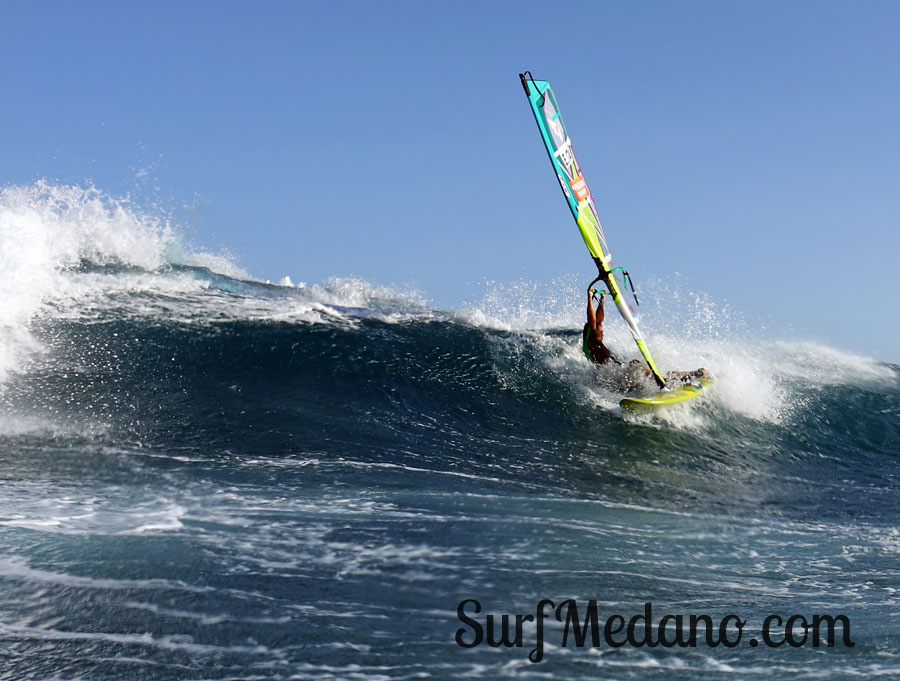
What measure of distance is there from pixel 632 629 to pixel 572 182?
21.4 ft

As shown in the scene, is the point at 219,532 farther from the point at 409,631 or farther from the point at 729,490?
the point at 729,490

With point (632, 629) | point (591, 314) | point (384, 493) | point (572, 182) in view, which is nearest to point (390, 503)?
point (384, 493)

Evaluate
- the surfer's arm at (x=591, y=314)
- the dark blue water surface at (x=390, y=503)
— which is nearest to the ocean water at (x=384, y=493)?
the dark blue water surface at (x=390, y=503)

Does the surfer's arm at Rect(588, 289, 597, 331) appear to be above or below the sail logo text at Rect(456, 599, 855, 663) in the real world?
above

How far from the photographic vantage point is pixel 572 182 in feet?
30.7

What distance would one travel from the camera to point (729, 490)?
7.43 metres

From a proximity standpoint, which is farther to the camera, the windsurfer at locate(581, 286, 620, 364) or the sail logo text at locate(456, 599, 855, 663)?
the windsurfer at locate(581, 286, 620, 364)

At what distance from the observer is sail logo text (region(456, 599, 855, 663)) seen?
3740 mm

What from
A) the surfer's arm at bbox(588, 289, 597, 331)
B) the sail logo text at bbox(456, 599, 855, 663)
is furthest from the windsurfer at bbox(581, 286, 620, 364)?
the sail logo text at bbox(456, 599, 855, 663)

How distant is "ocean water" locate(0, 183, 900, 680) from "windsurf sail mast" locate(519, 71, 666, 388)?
1.71 meters

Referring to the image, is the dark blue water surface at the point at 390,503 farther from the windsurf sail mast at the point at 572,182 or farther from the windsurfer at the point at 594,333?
the windsurf sail mast at the point at 572,182

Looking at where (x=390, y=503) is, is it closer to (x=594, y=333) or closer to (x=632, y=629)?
(x=632, y=629)

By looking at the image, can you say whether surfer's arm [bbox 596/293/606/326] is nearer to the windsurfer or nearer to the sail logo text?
the windsurfer

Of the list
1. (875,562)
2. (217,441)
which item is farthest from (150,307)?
(875,562)
